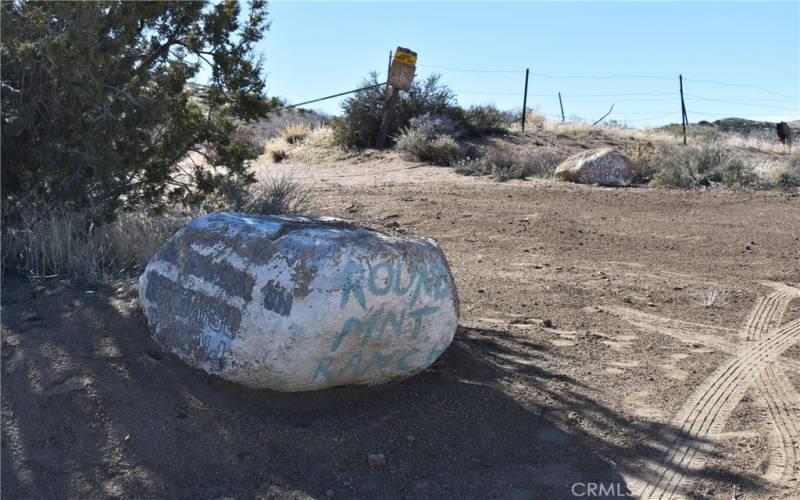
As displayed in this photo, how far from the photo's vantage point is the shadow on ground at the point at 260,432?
419 centimetres

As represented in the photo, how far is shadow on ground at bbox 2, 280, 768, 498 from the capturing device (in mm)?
4188

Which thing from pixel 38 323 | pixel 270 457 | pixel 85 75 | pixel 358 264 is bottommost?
pixel 270 457

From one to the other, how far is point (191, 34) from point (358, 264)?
15.1 ft

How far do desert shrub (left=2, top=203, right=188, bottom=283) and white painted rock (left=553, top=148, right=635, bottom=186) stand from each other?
27.5ft

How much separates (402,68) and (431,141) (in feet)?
5.66

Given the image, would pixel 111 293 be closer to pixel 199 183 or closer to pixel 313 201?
pixel 199 183

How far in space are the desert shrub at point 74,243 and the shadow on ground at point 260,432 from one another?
99cm

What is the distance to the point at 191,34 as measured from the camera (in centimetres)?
813

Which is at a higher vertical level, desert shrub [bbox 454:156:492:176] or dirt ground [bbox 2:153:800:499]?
desert shrub [bbox 454:156:492:176]

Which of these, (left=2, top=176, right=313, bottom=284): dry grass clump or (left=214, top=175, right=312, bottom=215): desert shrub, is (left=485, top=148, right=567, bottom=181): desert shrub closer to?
(left=214, top=175, right=312, bottom=215): desert shrub

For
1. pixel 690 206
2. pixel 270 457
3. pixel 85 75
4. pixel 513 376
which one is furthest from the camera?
pixel 690 206

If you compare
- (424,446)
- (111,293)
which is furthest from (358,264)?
(111,293)

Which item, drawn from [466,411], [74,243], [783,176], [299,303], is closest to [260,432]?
[299,303]

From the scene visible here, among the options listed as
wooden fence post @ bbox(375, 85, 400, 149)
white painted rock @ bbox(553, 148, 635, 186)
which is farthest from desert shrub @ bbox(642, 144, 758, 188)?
wooden fence post @ bbox(375, 85, 400, 149)
